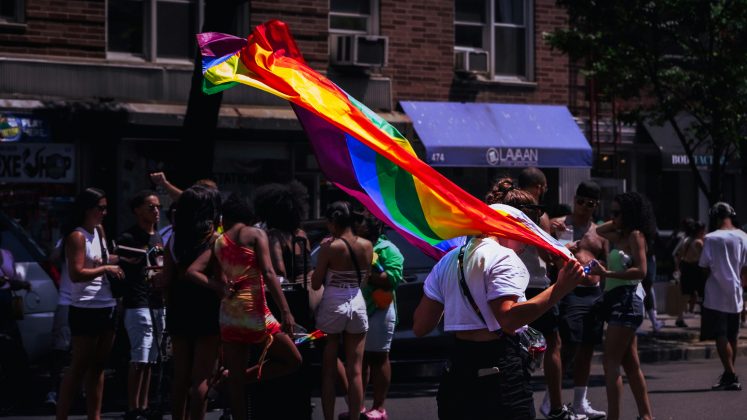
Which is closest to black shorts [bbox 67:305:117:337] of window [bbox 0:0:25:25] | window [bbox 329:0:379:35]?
window [bbox 0:0:25:25]

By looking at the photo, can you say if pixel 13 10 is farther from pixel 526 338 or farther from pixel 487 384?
pixel 487 384

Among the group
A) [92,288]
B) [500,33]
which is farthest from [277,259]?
[500,33]

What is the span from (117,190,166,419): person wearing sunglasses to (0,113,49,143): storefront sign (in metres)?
5.86

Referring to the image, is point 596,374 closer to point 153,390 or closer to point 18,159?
point 153,390

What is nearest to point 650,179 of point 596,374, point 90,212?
point 596,374

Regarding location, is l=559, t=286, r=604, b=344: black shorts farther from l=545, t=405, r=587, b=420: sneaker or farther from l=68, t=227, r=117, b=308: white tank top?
l=68, t=227, r=117, b=308: white tank top

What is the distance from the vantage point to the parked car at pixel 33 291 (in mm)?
10859

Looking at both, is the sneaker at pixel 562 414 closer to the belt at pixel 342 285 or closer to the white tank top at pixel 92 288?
the belt at pixel 342 285

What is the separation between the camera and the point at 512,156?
17578mm

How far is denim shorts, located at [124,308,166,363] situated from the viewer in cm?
925

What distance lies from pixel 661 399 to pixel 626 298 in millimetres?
2453

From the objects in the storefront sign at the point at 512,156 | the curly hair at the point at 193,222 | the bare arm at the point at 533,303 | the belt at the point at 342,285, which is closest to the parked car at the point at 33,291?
the belt at the point at 342,285

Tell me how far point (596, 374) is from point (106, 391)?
5210mm

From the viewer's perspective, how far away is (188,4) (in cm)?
1652
